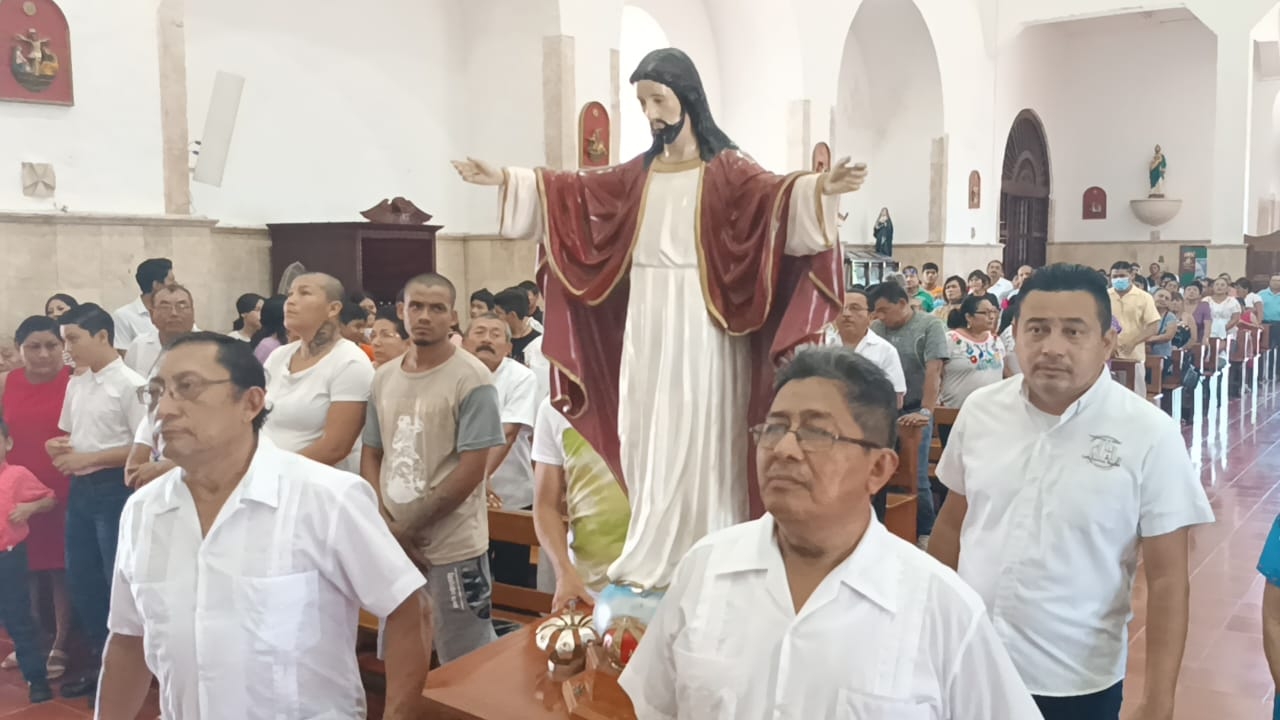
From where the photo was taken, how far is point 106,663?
2096mm

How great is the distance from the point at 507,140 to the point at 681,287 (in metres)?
8.08

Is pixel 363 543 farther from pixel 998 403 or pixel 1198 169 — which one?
pixel 1198 169

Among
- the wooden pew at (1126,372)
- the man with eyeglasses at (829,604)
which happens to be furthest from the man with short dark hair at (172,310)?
the wooden pew at (1126,372)

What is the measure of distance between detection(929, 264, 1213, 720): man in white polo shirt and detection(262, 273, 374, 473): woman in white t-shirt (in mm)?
2086

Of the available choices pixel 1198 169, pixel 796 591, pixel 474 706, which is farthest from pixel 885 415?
pixel 1198 169

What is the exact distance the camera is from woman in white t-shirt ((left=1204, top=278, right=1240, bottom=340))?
1124 cm

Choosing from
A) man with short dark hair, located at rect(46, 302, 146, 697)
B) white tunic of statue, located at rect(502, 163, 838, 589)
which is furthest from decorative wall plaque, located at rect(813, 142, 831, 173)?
white tunic of statue, located at rect(502, 163, 838, 589)

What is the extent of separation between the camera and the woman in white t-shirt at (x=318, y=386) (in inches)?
133

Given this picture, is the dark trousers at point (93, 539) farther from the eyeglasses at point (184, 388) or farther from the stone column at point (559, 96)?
the stone column at point (559, 96)

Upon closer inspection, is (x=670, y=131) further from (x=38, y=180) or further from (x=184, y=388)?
(x=38, y=180)

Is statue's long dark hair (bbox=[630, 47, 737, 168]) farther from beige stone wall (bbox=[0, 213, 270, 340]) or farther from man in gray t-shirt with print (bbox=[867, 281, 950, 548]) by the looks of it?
beige stone wall (bbox=[0, 213, 270, 340])

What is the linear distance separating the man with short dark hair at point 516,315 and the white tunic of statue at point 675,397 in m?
3.37

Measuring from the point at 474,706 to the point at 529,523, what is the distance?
5.28ft

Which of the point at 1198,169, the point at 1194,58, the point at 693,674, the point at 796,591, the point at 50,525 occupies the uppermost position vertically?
the point at 1194,58
